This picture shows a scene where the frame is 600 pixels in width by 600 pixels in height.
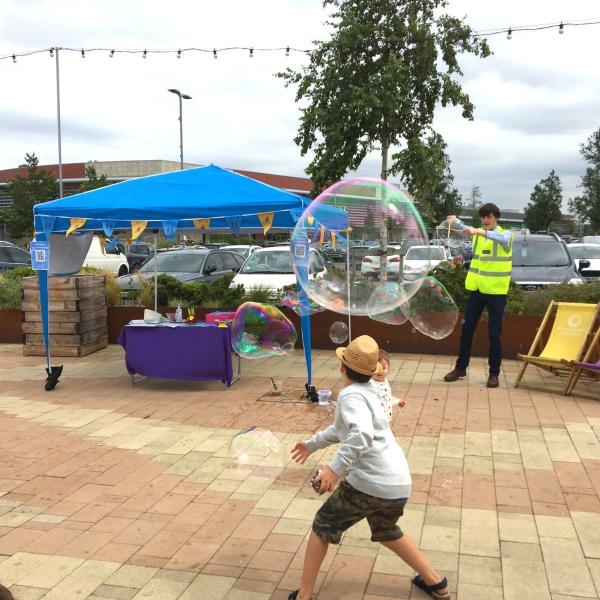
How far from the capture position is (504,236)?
698 cm

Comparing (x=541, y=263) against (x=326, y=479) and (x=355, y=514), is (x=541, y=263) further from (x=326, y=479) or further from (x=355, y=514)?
(x=326, y=479)

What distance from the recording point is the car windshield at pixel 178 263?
47.3 ft

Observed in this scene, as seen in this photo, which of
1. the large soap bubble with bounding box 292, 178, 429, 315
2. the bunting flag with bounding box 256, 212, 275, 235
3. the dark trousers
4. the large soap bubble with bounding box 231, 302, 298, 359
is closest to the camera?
the large soap bubble with bounding box 292, 178, 429, 315

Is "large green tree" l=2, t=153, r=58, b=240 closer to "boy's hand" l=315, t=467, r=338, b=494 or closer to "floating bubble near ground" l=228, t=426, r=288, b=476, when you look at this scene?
"floating bubble near ground" l=228, t=426, r=288, b=476

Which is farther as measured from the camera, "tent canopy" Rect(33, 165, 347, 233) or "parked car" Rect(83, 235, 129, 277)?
"parked car" Rect(83, 235, 129, 277)

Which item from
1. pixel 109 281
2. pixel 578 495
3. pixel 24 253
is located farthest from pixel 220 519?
pixel 24 253

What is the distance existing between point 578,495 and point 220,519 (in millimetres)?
2467

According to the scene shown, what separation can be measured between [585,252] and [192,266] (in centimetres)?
1134

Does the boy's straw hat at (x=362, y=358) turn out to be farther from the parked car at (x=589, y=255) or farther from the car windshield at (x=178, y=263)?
the parked car at (x=589, y=255)

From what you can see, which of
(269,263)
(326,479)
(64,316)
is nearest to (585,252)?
(269,263)

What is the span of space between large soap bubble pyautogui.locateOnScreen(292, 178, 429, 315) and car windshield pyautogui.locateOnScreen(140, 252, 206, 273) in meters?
8.00

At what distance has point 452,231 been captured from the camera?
644 cm

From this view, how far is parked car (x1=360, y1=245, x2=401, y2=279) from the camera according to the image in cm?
592

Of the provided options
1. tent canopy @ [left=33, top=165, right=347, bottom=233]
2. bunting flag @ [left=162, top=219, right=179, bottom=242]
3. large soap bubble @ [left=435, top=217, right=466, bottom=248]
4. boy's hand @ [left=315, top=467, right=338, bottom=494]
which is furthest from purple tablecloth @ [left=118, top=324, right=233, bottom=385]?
boy's hand @ [left=315, top=467, right=338, bottom=494]
